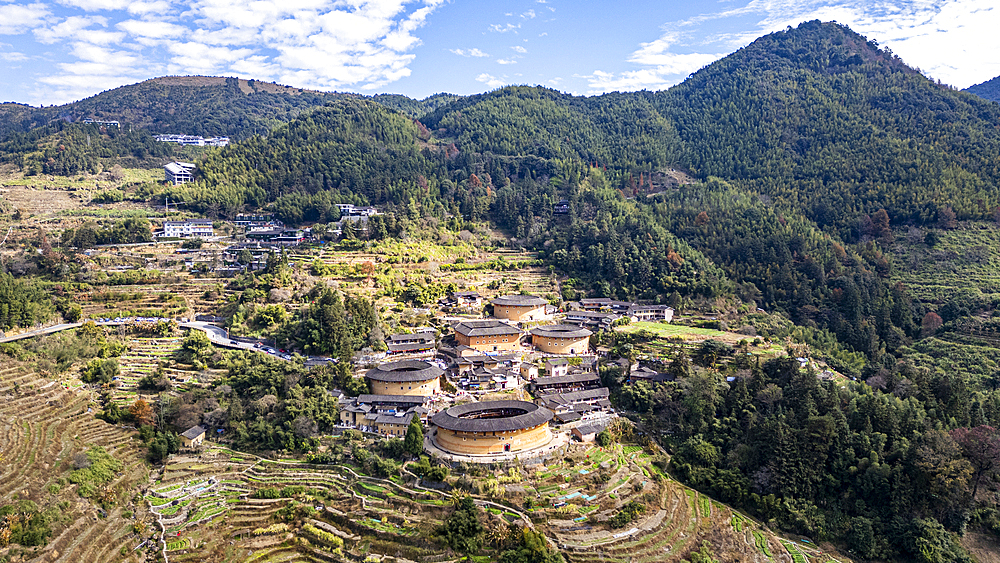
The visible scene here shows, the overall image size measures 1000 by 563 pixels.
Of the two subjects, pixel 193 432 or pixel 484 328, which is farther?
pixel 484 328

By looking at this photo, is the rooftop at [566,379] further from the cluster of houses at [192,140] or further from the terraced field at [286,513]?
the cluster of houses at [192,140]

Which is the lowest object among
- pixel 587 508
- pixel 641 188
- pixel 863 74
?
pixel 587 508

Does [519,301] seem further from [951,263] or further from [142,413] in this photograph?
[951,263]

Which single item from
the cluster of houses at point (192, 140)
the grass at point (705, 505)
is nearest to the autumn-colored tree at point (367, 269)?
the grass at point (705, 505)

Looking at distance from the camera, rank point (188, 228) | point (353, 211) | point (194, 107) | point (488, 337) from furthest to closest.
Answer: point (194, 107) → point (353, 211) → point (188, 228) → point (488, 337)

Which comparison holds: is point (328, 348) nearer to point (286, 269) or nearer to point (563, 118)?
point (286, 269)

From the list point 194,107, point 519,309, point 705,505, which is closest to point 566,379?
point 519,309

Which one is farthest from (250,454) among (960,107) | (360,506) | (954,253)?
(960,107)
